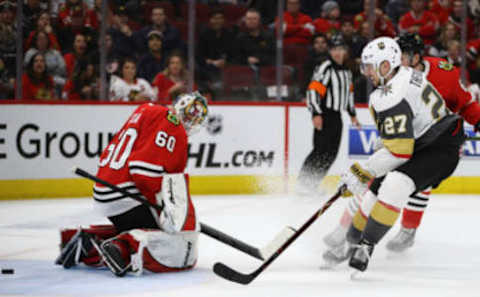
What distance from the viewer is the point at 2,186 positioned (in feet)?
20.9

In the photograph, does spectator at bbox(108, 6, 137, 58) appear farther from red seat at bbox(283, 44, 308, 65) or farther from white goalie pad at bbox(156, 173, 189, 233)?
white goalie pad at bbox(156, 173, 189, 233)

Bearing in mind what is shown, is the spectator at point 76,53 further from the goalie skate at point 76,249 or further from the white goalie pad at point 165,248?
the white goalie pad at point 165,248

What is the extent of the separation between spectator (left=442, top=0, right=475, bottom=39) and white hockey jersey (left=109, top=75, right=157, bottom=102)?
2829 mm

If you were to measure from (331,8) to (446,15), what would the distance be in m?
1.11

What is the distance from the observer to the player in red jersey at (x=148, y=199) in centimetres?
357

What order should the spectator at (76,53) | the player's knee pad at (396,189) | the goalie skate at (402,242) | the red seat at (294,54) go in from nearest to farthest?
the player's knee pad at (396,189) → the goalie skate at (402,242) → the spectator at (76,53) → the red seat at (294,54)

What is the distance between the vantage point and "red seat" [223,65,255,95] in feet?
23.6

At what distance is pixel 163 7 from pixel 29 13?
44.2 inches

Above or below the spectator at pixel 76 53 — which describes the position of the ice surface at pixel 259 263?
below

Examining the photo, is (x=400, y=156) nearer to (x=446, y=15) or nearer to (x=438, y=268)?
(x=438, y=268)

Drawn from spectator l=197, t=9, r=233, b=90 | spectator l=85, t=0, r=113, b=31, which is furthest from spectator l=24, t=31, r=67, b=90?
spectator l=197, t=9, r=233, b=90

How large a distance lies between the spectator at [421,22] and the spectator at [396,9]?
52mm

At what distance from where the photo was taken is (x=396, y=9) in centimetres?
772

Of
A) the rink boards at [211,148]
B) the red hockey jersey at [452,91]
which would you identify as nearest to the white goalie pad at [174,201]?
the red hockey jersey at [452,91]
